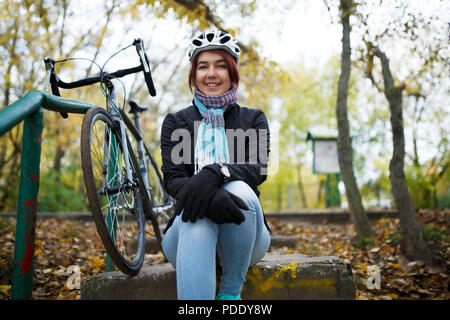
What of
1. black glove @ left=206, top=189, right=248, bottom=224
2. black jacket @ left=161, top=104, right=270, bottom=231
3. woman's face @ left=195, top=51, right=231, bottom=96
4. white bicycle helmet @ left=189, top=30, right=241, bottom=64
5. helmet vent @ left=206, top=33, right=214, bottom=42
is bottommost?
black glove @ left=206, top=189, right=248, bottom=224

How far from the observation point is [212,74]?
1924mm

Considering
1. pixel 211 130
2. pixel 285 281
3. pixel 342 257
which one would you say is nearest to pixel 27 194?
pixel 211 130

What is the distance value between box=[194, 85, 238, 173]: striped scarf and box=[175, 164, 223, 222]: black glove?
1.05 feet

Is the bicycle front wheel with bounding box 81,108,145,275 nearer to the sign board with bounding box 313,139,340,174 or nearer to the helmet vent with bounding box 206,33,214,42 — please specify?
the helmet vent with bounding box 206,33,214,42

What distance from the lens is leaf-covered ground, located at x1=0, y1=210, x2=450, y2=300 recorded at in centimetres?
243

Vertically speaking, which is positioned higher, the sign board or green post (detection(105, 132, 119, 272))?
the sign board

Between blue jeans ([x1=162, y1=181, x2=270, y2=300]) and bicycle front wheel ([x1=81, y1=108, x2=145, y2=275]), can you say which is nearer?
blue jeans ([x1=162, y1=181, x2=270, y2=300])

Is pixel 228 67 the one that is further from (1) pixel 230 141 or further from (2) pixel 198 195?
(2) pixel 198 195

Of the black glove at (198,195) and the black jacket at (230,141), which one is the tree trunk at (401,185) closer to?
the black jacket at (230,141)

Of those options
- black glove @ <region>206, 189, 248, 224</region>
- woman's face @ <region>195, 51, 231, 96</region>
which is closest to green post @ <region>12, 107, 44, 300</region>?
black glove @ <region>206, 189, 248, 224</region>

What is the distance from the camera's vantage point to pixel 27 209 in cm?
132
